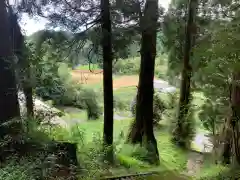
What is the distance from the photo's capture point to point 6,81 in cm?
490

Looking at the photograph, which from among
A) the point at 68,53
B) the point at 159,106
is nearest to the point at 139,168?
the point at 68,53

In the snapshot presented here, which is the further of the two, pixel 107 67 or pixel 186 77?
pixel 186 77

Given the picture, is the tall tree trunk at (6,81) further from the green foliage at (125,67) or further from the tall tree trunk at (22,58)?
the green foliage at (125,67)

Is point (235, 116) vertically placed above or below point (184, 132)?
above

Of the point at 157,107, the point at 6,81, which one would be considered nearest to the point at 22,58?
the point at 6,81

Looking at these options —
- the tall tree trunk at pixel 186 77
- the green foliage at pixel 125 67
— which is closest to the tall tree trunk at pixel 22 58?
the green foliage at pixel 125 67

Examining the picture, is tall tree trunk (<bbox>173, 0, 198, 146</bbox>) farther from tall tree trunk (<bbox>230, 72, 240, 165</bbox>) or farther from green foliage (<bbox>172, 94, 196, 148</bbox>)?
tall tree trunk (<bbox>230, 72, 240, 165</bbox>)

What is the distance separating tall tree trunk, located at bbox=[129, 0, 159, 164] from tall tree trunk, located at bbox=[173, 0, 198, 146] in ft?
7.60

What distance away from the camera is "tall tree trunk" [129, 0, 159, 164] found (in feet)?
24.2

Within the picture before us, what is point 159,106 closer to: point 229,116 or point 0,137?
point 229,116

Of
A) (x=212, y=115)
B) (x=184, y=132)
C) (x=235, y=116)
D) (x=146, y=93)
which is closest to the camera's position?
(x=235, y=116)

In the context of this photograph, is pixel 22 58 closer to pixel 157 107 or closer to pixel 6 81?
pixel 6 81

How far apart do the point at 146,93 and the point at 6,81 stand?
3824 mm

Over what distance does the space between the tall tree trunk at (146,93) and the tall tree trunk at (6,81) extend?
318cm
